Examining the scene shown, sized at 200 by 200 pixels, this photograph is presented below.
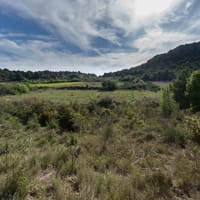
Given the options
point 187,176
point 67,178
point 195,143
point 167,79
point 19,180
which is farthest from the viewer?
point 167,79

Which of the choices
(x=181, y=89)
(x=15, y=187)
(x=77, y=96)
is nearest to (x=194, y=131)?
(x=15, y=187)

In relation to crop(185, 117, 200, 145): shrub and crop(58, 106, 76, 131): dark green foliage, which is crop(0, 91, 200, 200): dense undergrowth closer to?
crop(185, 117, 200, 145): shrub

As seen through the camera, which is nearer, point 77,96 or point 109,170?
point 109,170

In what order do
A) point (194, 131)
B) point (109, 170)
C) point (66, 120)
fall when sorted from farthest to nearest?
point (66, 120), point (194, 131), point (109, 170)

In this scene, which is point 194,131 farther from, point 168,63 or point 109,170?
point 168,63

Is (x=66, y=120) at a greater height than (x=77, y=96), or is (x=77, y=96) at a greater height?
(x=66, y=120)

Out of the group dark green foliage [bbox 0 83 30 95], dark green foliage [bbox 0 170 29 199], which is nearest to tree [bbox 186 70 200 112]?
dark green foliage [bbox 0 170 29 199]

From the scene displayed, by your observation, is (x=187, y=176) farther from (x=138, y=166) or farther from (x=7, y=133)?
(x=7, y=133)

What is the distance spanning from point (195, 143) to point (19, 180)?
4.42m

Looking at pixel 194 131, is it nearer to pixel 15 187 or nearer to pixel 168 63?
pixel 15 187

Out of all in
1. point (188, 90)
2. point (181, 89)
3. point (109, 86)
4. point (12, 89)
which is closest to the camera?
point (188, 90)

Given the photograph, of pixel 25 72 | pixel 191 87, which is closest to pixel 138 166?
pixel 191 87

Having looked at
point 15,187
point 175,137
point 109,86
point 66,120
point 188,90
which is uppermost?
point 15,187

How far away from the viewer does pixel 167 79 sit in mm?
73562
